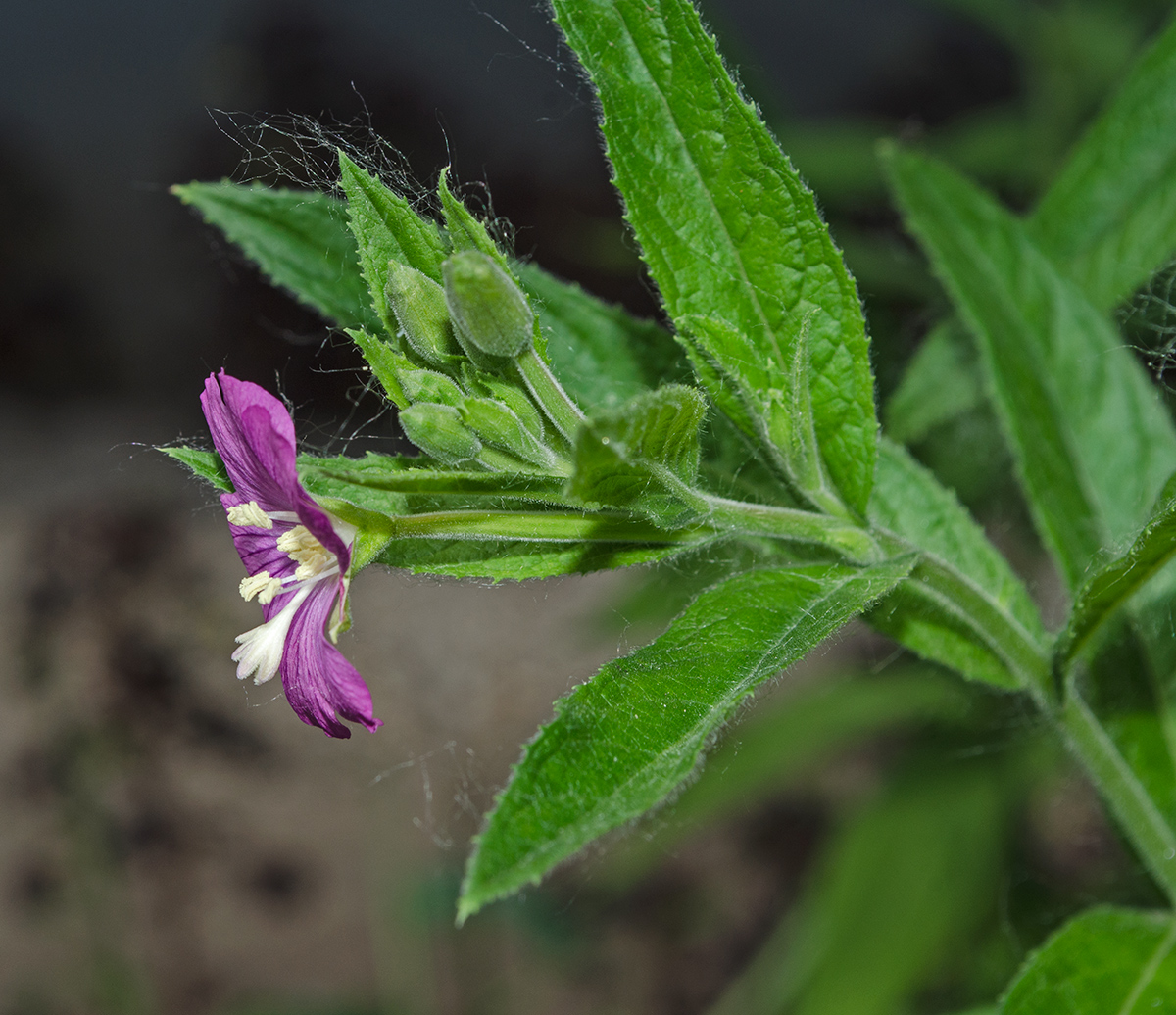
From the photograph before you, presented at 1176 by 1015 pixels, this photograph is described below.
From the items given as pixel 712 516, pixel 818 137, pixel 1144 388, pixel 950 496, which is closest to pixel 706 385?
pixel 712 516

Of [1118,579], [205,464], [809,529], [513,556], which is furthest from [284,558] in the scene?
[1118,579]

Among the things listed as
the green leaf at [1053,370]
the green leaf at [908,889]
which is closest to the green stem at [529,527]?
the green leaf at [1053,370]

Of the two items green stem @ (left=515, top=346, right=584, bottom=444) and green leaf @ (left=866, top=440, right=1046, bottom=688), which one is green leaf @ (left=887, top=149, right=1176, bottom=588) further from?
green stem @ (left=515, top=346, right=584, bottom=444)

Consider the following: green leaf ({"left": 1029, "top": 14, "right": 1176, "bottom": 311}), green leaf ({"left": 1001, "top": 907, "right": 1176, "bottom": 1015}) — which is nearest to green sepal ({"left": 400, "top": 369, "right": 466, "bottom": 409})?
green leaf ({"left": 1001, "top": 907, "right": 1176, "bottom": 1015})

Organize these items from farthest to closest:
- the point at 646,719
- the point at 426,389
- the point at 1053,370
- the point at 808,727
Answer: the point at 808,727 < the point at 1053,370 < the point at 426,389 < the point at 646,719

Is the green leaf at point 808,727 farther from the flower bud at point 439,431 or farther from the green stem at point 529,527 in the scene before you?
the flower bud at point 439,431

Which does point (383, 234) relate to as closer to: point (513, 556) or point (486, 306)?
point (486, 306)
